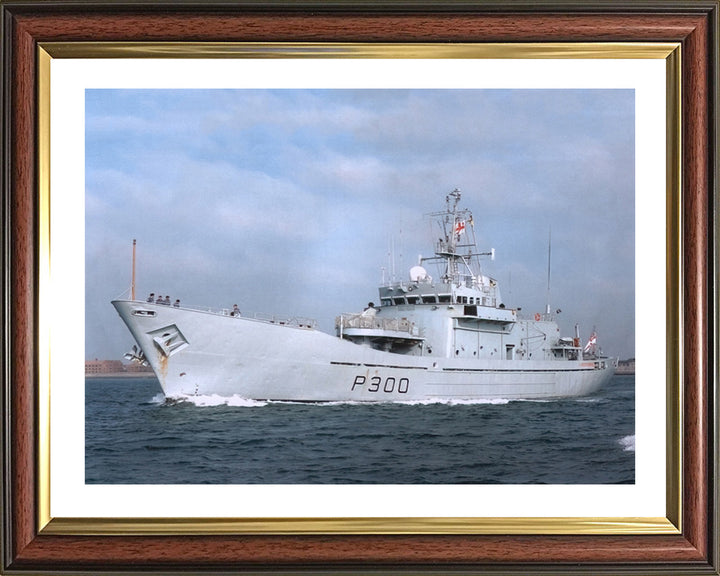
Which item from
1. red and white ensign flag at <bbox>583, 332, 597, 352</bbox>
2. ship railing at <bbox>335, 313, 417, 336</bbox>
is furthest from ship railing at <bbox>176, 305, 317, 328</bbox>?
red and white ensign flag at <bbox>583, 332, 597, 352</bbox>

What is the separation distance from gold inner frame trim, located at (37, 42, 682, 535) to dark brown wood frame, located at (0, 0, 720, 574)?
0.03 metres

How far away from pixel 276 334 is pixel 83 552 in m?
1.76

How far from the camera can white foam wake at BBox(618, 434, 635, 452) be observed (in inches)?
104

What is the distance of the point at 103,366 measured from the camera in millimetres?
2705

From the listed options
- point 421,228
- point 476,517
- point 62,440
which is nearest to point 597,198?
point 421,228

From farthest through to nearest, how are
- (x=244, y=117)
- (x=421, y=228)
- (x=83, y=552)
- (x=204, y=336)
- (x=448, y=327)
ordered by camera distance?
(x=448, y=327) → (x=204, y=336) → (x=421, y=228) → (x=244, y=117) → (x=83, y=552)

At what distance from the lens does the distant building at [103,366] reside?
2.62 metres

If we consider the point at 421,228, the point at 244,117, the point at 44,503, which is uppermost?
the point at 244,117

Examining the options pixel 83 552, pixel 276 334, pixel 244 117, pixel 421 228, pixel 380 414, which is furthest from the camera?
pixel 276 334

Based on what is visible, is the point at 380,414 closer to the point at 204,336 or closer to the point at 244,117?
the point at 204,336

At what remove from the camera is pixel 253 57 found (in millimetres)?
2570

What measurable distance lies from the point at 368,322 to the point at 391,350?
887mm

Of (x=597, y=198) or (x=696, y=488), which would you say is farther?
(x=597, y=198)

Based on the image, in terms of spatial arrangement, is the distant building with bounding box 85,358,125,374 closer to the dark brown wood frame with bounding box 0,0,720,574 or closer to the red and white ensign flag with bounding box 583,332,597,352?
the dark brown wood frame with bounding box 0,0,720,574
